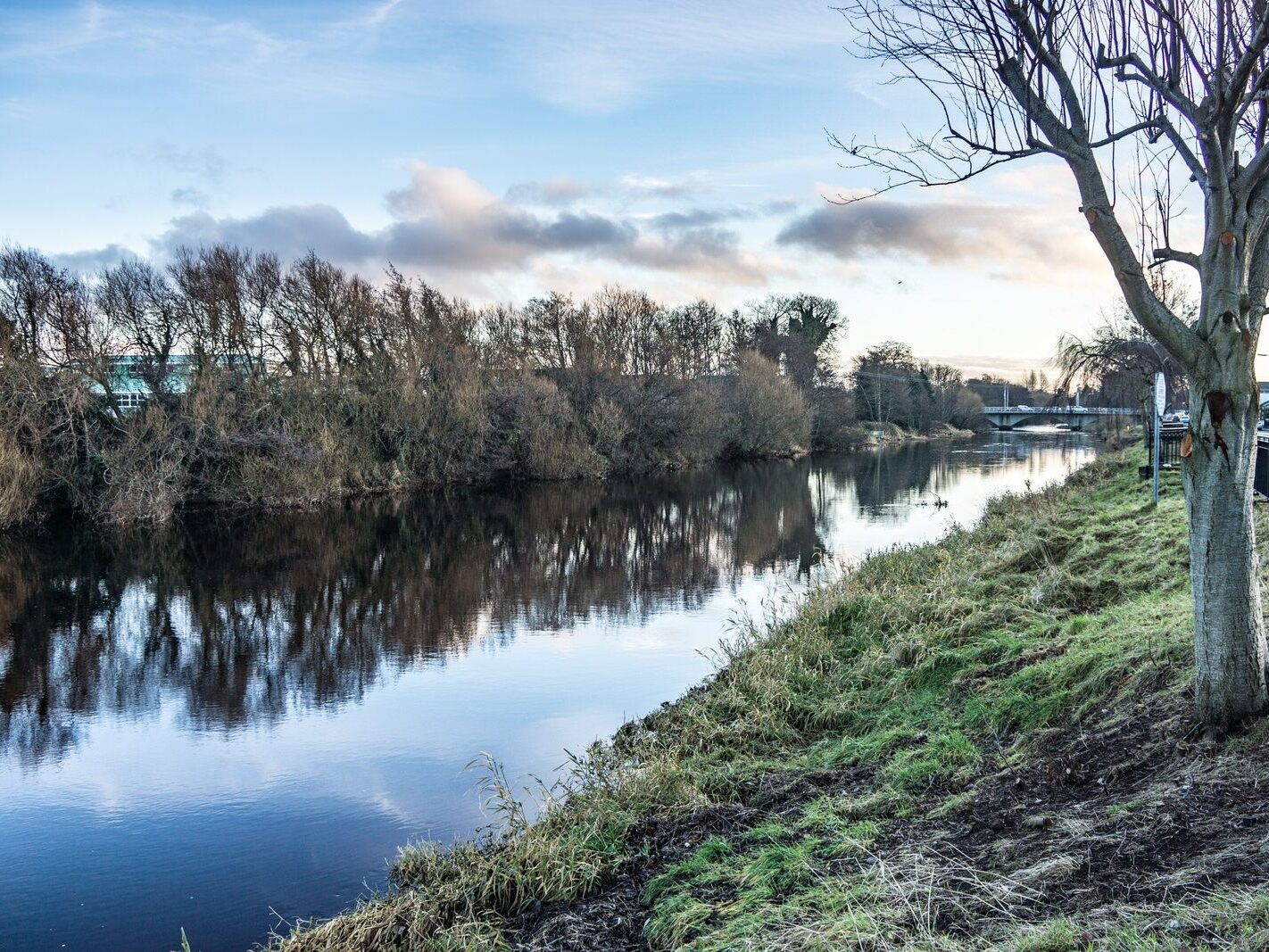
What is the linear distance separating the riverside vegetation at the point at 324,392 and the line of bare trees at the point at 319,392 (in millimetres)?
79

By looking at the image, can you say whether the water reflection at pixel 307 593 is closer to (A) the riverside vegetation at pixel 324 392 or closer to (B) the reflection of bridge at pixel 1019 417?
(A) the riverside vegetation at pixel 324 392

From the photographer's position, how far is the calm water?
7449mm

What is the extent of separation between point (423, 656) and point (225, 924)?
7.35m

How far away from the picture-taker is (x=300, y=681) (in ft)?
42.5

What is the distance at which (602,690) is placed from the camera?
A: 12.0 metres

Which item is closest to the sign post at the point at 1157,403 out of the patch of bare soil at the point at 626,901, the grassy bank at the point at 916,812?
the grassy bank at the point at 916,812

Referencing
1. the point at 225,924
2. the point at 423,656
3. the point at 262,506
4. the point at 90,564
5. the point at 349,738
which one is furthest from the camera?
the point at 262,506

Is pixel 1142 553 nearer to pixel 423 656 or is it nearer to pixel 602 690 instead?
pixel 602 690

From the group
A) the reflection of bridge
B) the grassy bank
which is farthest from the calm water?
the reflection of bridge

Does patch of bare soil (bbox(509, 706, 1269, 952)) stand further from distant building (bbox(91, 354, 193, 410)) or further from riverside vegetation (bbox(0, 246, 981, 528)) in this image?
distant building (bbox(91, 354, 193, 410))

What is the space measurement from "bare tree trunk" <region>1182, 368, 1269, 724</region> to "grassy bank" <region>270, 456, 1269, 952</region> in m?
0.28

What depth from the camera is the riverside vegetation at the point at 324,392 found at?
29.6 m

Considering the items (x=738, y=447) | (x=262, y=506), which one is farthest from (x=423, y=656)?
(x=738, y=447)

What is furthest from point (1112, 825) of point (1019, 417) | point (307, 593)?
point (1019, 417)
